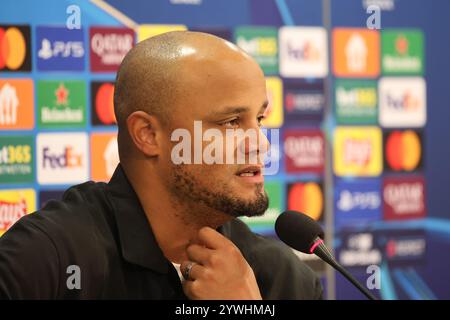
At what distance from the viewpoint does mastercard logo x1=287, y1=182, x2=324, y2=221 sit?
2.70 m

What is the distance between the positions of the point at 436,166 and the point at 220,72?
180 cm

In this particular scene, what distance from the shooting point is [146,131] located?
1.39 m

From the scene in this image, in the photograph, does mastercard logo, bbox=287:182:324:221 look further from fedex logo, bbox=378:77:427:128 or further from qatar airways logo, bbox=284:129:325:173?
fedex logo, bbox=378:77:427:128

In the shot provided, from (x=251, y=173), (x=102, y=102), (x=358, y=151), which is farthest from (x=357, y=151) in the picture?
(x=251, y=173)

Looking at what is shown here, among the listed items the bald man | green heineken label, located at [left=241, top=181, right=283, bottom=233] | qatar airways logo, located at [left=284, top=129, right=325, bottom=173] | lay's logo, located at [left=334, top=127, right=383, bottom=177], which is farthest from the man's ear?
lay's logo, located at [left=334, top=127, right=383, bottom=177]

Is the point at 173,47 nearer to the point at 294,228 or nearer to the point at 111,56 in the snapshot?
the point at 294,228

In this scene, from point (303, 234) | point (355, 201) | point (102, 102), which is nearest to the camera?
point (303, 234)

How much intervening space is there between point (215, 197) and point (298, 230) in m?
0.18

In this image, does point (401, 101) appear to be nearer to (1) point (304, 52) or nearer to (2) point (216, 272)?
(1) point (304, 52)

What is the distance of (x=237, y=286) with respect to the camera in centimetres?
124

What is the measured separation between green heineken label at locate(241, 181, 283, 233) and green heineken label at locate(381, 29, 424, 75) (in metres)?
0.66

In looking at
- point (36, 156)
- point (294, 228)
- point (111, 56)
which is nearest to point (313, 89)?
point (111, 56)

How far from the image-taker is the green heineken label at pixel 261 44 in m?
2.63
